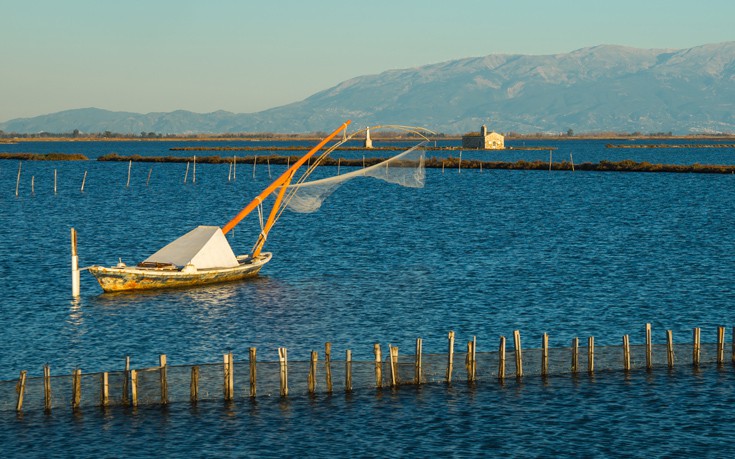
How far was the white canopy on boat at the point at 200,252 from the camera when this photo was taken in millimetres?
66438

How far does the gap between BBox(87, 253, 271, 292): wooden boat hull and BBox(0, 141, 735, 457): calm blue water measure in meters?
1.03

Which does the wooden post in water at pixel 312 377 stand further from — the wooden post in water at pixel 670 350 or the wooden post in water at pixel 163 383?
the wooden post in water at pixel 670 350

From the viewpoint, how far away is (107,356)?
154 feet

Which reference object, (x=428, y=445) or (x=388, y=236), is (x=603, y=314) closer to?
(x=428, y=445)

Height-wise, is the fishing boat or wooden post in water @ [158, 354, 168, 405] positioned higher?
the fishing boat

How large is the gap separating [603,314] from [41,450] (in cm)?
3281

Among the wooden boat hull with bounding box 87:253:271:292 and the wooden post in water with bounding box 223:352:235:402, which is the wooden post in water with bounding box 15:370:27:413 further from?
the wooden boat hull with bounding box 87:253:271:292

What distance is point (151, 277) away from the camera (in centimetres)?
6406

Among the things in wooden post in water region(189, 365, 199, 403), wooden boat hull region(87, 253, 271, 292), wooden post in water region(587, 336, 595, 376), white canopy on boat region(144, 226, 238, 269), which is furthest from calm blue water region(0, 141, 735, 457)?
white canopy on boat region(144, 226, 238, 269)

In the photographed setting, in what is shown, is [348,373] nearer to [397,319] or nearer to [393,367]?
[393,367]

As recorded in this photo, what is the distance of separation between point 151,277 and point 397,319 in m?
16.9

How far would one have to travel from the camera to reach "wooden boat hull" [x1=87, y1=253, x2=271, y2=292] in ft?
207

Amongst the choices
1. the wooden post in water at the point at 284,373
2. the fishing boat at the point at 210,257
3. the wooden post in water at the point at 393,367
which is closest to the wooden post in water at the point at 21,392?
the wooden post in water at the point at 284,373

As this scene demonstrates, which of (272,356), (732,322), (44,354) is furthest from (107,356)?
(732,322)
